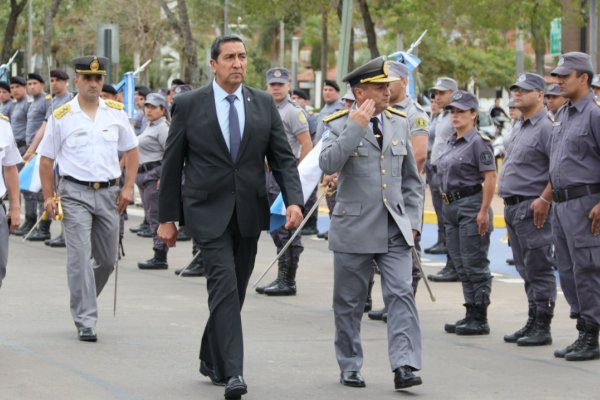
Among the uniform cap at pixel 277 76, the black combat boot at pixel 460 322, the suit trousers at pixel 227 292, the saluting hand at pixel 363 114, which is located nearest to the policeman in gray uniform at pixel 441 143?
the black combat boot at pixel 460 322

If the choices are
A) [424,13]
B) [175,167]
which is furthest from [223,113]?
[424,13]

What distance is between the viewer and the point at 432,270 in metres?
14.8

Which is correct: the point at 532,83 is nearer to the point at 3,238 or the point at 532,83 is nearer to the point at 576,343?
the point at 576,343

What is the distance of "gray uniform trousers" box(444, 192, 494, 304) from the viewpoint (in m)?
10.2

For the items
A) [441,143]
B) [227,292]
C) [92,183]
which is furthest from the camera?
[441,143]

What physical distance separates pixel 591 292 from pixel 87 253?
362cm

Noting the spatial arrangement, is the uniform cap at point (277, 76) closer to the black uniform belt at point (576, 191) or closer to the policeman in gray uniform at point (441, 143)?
the policeman in gray uniform at point (441, 143)

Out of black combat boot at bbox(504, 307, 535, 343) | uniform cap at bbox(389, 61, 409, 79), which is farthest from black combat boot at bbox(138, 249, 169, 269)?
black combat boot at bbox(504, 307, 535, 343)

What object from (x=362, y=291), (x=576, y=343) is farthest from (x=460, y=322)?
(x=362, y=291)

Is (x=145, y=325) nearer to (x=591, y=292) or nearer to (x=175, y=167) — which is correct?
(x=175, y=167)

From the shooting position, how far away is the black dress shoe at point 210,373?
8000mm

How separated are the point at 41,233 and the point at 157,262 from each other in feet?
12.2

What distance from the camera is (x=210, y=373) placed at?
316 inches

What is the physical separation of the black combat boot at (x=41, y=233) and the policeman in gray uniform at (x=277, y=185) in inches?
221
